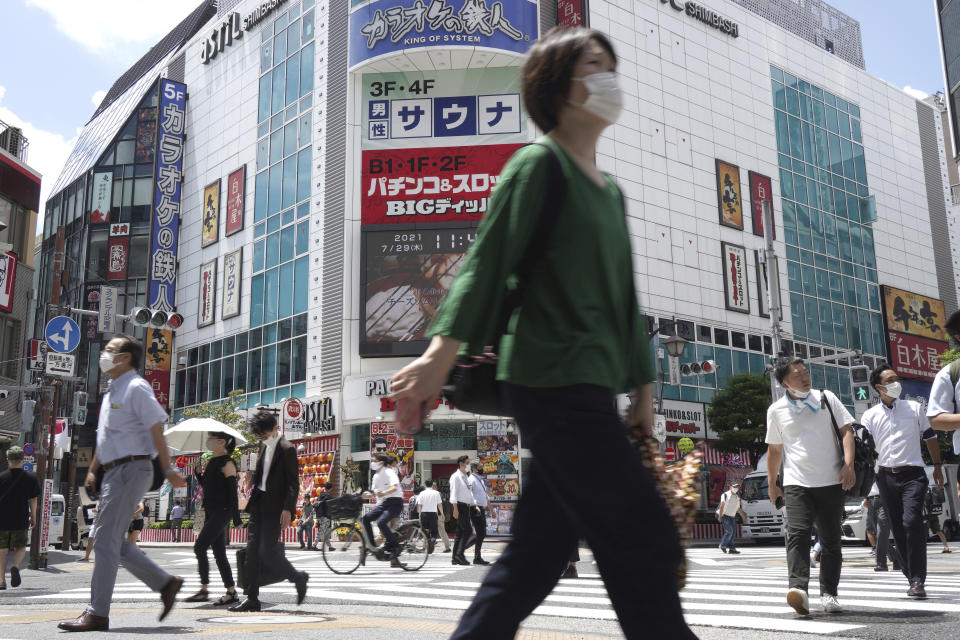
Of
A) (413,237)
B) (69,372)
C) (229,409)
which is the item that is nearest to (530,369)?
(69,372)

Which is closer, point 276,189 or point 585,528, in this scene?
point 585,528

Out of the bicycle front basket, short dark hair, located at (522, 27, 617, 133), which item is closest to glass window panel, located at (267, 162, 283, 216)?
the bicycle front basket

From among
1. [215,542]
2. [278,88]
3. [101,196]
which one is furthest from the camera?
[101,196]

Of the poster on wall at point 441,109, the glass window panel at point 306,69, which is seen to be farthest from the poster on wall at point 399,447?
the glass window panel at point 306,69

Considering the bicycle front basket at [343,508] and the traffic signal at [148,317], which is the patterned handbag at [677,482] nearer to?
the bicycle front basket at [343,508]

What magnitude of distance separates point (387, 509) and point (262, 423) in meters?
5.10

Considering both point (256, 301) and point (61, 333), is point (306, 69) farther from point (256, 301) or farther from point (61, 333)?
point (61, 333)

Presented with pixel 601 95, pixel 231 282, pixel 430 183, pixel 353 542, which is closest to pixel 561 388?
pixel 601 95

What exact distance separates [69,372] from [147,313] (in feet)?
8.22

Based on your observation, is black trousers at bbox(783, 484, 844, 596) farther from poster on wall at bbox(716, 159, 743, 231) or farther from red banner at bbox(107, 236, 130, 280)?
red banner at bbox(107, 236, 130, 280)

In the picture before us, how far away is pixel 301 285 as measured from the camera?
115 ft

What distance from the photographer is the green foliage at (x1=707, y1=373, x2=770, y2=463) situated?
3212 centimetres

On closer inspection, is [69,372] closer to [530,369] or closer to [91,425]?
[530,369]

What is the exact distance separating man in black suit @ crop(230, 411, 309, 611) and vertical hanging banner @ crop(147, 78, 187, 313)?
37.6 meters
